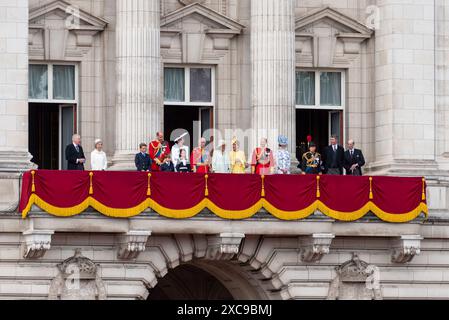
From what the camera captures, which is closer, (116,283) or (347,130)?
(116,283)

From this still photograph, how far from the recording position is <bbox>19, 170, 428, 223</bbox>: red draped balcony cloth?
94.0 m

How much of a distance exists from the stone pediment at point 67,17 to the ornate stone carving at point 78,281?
29.4 feet

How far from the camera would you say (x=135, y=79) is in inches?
3858

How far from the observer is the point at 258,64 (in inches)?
3937

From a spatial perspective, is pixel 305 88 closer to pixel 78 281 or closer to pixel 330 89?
pixel 330 89

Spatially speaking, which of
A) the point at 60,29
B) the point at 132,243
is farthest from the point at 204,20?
the point at 132,243

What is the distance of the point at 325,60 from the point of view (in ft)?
338

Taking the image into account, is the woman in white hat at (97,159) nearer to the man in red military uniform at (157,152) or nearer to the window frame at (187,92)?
the man in red military uniform at (157,152)

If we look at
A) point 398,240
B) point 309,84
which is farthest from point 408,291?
point 309,84

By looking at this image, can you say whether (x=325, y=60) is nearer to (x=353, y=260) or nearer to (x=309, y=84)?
(x=309, y=84)

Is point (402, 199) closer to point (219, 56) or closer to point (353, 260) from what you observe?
point (353, 260)

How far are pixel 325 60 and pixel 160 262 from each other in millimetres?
11300

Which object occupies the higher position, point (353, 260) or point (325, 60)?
point (325, 60)

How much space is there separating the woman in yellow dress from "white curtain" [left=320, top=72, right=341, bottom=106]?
6405 millimetres
